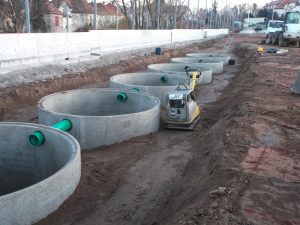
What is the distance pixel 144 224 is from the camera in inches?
259

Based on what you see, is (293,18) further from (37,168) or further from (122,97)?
(37,168)

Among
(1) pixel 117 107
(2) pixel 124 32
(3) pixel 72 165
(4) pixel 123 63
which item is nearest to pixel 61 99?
(1) pixel 117 107

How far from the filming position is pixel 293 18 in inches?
1262

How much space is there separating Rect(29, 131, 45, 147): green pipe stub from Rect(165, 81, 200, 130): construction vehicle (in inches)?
165

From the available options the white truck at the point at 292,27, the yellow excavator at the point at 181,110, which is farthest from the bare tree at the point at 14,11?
the white truck at the point at 292,27

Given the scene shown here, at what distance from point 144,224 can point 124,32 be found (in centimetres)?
2202

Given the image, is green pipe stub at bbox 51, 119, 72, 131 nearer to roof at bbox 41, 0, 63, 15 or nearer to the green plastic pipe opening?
the green plastic pipe opening

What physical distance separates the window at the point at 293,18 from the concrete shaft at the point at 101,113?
24.3 metres

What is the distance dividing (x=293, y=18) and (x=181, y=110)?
1007 inches

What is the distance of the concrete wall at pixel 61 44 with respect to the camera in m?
15.3

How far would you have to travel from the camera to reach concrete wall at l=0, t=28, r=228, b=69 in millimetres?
15344

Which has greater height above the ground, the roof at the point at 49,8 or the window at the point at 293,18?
the roof at the point at 49,8

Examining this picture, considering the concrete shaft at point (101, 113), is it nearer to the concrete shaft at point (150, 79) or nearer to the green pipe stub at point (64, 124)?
the green pipe stub at point (64, 124)

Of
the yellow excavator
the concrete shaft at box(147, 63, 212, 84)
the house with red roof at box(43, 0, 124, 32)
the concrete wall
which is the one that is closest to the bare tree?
the house with red roof at box(43, 0, 124, 32)
